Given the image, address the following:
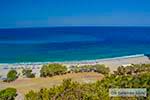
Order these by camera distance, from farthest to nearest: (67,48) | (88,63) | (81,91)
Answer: (67,48) < (88,63) < (81,91)

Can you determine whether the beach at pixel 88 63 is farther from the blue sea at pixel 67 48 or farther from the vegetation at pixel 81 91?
the vegetation at pixel 81 91

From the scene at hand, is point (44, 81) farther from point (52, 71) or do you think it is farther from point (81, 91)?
point (81, 91)

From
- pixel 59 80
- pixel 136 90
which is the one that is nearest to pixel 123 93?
pixel 136 90

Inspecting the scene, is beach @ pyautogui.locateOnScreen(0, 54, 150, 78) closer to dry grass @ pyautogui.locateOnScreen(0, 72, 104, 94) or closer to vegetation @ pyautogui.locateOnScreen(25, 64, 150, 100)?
dry grass @ pyautogui.locateOnScreen(0, 72, 104, 94)

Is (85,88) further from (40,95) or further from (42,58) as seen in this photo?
(42,58)

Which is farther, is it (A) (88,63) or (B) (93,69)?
(A) (88,63)

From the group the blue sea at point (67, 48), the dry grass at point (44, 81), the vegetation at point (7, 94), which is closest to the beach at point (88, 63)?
the dry grass at point (44, 81)

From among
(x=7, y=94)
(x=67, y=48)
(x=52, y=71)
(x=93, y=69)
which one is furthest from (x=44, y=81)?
(x=67, y=48)

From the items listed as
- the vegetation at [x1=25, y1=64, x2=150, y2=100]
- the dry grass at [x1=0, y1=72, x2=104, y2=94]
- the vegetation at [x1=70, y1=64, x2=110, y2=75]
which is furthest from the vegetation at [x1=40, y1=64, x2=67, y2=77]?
the vegetation at [x1=25, y1=64, x2=150, y2=100]

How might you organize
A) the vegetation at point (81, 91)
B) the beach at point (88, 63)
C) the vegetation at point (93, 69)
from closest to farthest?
the vegetation at point (81, 91) < the vegetation at point (93, 69) < the beach at point (88, 63)
